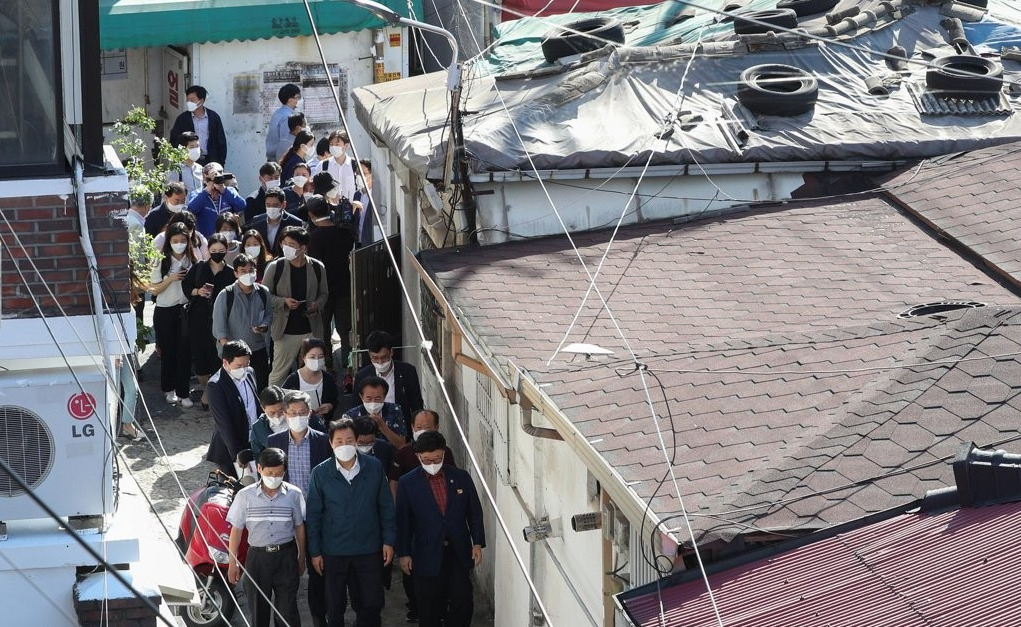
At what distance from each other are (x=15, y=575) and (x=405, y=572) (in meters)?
2.58

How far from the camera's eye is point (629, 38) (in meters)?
13.9

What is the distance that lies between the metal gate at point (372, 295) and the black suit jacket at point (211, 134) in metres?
5.95

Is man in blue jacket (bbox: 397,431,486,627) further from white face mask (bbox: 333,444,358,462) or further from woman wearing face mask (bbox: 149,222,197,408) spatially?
woman wearing face mask (bbox: 149,222,197,408)

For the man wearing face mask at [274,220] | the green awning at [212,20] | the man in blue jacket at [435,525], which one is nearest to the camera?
the man in blue jacket at [435,525]

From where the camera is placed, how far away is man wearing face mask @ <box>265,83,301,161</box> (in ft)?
62.4

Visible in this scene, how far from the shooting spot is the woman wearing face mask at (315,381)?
11.2m

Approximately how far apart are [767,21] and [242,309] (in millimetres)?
4972

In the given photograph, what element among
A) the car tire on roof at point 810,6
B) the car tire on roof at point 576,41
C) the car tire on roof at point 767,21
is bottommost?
the car tire on roof at point 576,41

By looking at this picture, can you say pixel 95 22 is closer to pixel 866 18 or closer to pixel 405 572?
pixel 405 572

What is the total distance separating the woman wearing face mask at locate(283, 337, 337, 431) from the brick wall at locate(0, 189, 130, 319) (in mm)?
3249

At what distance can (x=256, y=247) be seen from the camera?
44.0 ft

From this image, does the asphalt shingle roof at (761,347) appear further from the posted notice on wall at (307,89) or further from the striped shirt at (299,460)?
the posted notice on wall at (307,89)

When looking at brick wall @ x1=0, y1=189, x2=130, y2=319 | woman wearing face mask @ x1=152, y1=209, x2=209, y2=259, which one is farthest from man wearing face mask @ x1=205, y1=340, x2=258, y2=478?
brick wall @ x1=0, y1=189, x2=130, y2=319

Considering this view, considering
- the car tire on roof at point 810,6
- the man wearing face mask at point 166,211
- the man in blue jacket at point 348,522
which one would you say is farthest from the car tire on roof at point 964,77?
the man wearing face mask at point 166,211
